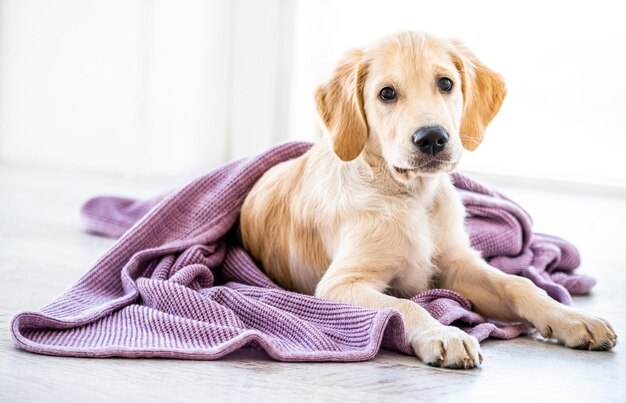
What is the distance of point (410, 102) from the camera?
2.51 metres

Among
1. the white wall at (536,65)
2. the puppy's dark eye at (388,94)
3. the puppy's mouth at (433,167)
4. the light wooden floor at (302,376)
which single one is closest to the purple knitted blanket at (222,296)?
the light wooden floor at (302,376)

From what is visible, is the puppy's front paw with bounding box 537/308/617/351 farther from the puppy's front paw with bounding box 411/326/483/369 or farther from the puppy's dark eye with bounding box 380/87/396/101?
the puppy's dark eye with bounding box 380/87/396/101

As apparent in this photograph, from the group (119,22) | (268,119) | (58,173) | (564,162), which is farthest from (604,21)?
(58,173)

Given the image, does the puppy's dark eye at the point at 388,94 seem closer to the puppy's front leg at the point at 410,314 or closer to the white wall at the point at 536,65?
the puppy's front leg at the point at 410,314

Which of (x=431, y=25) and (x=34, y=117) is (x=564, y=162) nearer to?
(x=431, y=25)

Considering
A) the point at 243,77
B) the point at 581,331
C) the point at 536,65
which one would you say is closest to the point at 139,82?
the point at 243,77

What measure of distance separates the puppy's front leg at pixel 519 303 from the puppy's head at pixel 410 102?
34 cm

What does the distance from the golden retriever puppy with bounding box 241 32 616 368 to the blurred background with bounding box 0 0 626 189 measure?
2.71 metres

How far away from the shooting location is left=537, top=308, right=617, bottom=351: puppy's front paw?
240 centimetres

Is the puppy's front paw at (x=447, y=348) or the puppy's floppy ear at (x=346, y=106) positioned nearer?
the puppy's front paw at (x=447, y=348)

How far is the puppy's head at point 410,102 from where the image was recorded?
246 cm

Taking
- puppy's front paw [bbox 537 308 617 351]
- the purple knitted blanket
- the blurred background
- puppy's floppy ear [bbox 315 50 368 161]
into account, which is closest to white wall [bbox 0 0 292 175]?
the blurred background

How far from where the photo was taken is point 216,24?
5.80 metres

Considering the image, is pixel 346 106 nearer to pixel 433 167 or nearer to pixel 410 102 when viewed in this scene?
pixel 410 102
